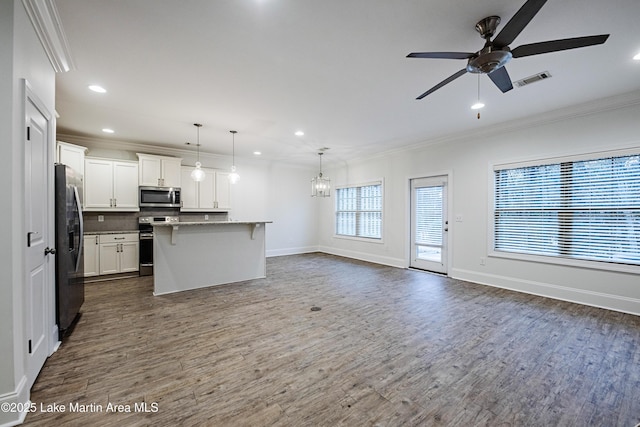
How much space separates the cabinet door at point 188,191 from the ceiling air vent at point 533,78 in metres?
6.21

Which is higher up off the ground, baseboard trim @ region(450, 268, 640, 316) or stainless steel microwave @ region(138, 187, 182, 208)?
stainless steel microwave @ region(138, 187, 182, 208)

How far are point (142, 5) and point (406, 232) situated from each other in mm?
5644

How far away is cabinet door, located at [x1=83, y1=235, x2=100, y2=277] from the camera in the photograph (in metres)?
4.94

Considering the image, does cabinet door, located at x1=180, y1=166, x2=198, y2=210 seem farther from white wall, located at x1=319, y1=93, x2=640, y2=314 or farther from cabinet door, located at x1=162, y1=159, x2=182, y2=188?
white wall, located at x1=319, y1=93, x2=640, y2=314

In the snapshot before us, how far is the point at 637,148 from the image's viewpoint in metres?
3.43

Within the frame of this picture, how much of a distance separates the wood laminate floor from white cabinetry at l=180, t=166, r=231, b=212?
2664 mm

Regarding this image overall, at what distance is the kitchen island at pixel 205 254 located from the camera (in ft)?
13.9

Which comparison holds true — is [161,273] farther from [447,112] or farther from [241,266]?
[447,112]

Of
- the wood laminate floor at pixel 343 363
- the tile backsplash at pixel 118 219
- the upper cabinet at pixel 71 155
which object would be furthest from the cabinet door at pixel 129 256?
the upper cabinet at pixel 71 155

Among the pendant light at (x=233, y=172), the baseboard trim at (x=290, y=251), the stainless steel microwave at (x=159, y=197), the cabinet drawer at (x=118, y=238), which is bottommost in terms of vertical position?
the baseboard trim at (x=290, y=251)

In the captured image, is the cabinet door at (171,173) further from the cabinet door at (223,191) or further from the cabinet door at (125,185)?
the cabinet door at (223,191)

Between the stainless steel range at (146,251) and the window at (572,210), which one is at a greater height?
the window at (572,210)

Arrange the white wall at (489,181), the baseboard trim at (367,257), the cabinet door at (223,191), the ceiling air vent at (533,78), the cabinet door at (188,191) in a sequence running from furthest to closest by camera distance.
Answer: the cabinet door at (223,191), the baseboard trim at (367,257), the cabinet door at (188,191), the white wall at (489,181), the ceiling air vent at (533,78)

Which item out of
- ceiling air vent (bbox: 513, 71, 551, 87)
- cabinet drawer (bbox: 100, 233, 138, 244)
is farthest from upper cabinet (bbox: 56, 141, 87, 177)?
ceiling air vent (bbox: 513, 71, 551, 87)
